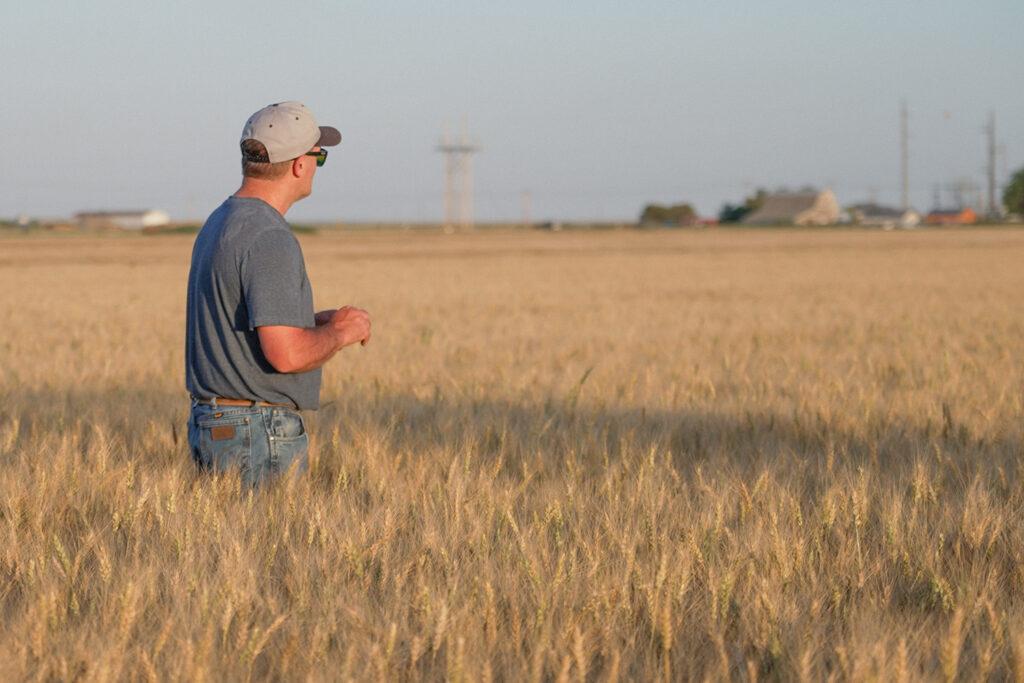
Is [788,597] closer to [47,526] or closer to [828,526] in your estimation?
[828,526]

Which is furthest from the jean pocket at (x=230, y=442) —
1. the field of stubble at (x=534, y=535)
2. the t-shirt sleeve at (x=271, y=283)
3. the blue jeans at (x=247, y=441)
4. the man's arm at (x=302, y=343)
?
the t-shirt sleeve at (x=271, y=283)

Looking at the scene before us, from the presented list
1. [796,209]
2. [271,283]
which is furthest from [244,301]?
[796,209]

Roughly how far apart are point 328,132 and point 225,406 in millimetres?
1011

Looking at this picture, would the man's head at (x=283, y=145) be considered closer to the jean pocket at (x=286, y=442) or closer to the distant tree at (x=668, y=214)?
the jean pocket at (x=286, y=442)

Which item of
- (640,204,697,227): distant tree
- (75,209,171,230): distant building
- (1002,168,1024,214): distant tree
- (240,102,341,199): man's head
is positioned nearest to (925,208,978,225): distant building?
(1002,168,1024,214): distant tree

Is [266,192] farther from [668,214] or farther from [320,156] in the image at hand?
[668,214]

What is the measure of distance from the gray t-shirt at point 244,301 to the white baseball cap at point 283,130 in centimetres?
19

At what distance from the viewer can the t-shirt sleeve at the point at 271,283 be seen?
3.72 m

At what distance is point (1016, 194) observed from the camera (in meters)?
129

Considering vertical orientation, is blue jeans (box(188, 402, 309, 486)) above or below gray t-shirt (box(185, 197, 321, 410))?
below

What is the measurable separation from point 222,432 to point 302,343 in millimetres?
466

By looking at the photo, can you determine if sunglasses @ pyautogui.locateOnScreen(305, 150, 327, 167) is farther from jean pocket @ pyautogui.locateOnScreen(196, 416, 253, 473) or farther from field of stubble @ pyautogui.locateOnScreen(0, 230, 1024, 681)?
field of stubble @ pyautogui.locateOnScreen(0, 230, 1024, 681)

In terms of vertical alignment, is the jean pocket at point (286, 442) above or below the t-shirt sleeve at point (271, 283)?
below

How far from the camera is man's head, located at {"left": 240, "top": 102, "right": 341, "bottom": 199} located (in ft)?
12.6
